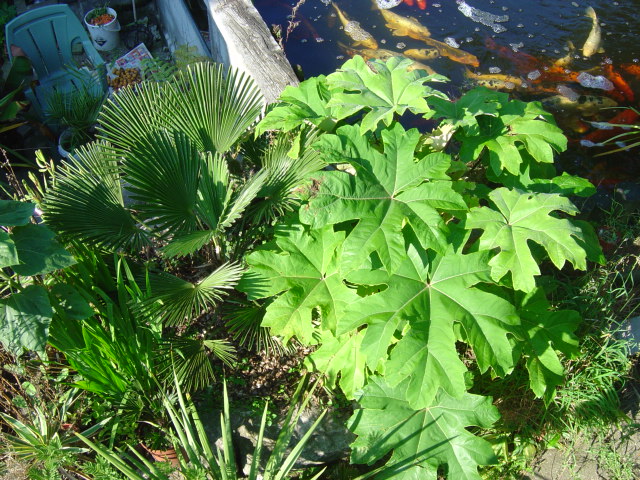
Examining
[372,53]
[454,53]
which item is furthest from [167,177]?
[454,53]

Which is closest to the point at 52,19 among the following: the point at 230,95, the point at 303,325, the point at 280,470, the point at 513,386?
the point at 230,95

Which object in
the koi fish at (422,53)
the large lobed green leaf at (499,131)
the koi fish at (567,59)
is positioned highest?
the large lobed green leaf at (499,131)

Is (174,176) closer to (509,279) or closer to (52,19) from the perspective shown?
(509,279)

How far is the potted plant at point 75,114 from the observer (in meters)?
4.11

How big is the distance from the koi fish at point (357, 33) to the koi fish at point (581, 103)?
5.52 feet

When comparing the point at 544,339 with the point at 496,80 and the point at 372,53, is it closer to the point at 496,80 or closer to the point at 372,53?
the point at 496,80

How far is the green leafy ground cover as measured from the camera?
1933 mm

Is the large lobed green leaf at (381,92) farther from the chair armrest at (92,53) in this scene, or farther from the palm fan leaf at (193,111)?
the chair armrest at (92,53)

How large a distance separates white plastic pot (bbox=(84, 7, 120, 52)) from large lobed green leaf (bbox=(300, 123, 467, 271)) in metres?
4.18

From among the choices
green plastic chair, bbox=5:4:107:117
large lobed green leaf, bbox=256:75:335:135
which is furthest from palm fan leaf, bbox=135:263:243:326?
green plastic chair, bbox=5:4:107:117

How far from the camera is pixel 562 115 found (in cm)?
455

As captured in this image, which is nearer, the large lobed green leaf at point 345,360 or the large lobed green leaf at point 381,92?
the large lobed green leaf at point 381,92

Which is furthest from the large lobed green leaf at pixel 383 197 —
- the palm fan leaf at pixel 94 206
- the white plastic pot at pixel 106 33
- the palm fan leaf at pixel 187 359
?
the white plastic pot at pixel 106 33

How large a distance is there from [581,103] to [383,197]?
3.49 m
